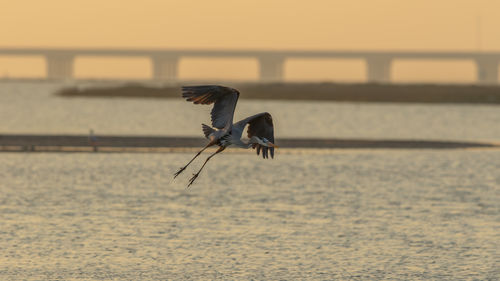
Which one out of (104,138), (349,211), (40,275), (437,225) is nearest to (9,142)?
(104,138)

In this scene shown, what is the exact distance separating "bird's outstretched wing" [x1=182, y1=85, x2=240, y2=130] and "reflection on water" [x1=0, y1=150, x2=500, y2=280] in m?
3.98

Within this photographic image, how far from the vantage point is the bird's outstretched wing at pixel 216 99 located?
1805 centimetres

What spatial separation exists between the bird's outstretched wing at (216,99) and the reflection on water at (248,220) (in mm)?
3979

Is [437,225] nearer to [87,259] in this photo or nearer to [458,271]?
[458,271]

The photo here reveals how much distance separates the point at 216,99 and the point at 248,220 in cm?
1095

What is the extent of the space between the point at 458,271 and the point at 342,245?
3.72 meters

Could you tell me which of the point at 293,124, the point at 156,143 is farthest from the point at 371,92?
the point at 156,143

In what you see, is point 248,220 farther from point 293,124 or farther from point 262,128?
point 293,124

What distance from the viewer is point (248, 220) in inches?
1134

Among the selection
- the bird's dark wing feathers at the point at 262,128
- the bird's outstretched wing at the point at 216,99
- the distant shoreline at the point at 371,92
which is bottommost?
the distant shoreline at the point at 371,92

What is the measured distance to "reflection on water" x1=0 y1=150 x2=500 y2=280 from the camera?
2206 cm

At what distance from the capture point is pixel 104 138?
57.2m

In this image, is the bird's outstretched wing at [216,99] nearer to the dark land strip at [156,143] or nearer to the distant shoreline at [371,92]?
the dark land strip at [156,143]

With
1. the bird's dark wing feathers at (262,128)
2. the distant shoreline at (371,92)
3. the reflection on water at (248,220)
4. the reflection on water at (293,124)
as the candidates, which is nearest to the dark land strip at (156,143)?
the reflection on water at (248,220)
